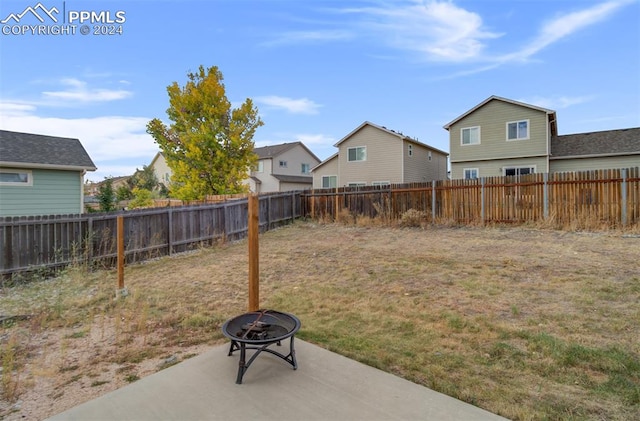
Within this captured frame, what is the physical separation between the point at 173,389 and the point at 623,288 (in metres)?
5.70

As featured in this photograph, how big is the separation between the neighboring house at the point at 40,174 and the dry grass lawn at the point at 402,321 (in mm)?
5425

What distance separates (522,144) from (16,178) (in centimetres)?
2094

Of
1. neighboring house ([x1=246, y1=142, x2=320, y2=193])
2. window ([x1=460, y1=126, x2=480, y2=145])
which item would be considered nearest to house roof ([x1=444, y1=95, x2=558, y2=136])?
window ([x1=460, y1=126, x2=480, y2=145])

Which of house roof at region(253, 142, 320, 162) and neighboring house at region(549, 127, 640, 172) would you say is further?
house roof at region(253, 142, 320, 162)

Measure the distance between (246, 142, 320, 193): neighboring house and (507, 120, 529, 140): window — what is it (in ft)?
56.6

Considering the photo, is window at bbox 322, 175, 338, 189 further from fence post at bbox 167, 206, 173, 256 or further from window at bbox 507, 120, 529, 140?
fence post at bbox 167, 206, 173, 256

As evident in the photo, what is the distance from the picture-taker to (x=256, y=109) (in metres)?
17.3

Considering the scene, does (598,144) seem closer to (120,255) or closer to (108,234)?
(120,255)

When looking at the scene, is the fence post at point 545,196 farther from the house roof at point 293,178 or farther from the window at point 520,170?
the house roof at point 293,178

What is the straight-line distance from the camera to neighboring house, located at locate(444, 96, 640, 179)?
610 inches

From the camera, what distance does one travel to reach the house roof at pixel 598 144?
15062 millimetres

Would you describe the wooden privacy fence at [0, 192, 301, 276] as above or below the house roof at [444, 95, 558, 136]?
below

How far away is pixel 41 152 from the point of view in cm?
1053

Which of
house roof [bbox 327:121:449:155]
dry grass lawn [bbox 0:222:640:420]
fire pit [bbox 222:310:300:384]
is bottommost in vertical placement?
dry grass lawn [bbox 0:222:640:420]
